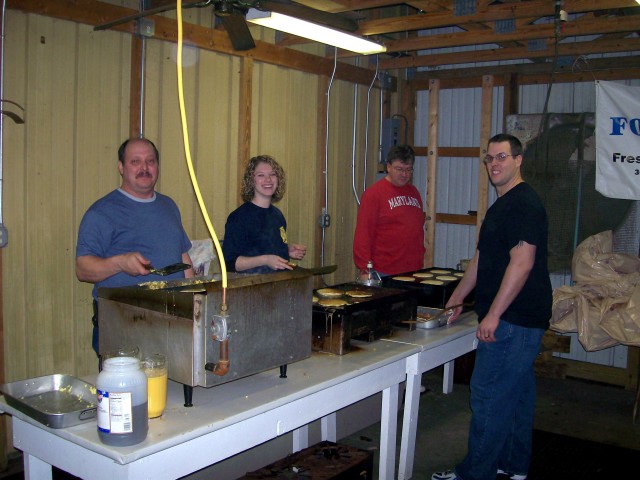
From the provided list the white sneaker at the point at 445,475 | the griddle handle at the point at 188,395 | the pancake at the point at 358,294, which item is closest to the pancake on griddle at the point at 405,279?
the pancake at the point at 358,294

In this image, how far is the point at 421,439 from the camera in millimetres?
4516


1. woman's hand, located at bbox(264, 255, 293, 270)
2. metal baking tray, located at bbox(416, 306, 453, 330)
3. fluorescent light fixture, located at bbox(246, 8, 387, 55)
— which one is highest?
fluorescent light fixture, located at bbox(246, 8, 387, 55)

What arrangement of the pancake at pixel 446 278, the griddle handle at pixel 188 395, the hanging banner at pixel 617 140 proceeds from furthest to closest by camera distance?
the hanging banner at pixel 617 140, the pancake at pixel 446 278, the griddle handle at pixel 188 395

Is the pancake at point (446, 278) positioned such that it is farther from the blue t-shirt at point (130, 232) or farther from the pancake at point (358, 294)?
the blue t-shirt at point (130, 232)

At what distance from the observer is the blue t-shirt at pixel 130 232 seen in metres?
3.14

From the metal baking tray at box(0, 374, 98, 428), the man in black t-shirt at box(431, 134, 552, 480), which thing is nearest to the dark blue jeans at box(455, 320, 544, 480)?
the man in black t-shirt at box(431, 134, 552, 480)

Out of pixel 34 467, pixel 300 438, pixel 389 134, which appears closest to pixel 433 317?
pixel 300 438

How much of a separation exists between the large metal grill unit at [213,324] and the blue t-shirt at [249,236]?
0.97 metres

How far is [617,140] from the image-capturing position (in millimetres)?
5652

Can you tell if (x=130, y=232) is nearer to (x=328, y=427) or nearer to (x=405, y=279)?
(x=328, y=427)

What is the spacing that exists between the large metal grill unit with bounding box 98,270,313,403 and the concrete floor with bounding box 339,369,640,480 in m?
1.85

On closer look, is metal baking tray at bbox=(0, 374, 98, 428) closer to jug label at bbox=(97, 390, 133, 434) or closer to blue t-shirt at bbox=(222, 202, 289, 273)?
jug label at bbox=(97, 390, 133, 434)

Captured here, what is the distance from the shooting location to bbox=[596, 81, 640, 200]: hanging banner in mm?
5590

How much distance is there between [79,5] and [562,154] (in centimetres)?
426
